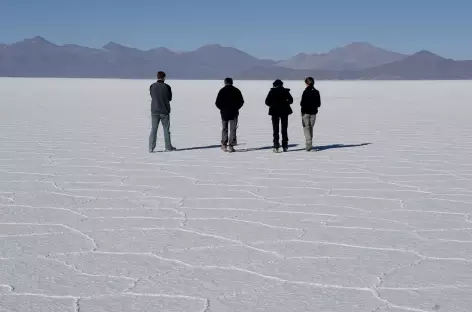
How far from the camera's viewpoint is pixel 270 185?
7.40m

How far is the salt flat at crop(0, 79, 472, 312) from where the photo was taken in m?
3.75

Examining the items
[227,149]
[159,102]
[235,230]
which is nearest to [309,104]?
[227,149]

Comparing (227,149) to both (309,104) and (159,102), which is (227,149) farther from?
(309,104)

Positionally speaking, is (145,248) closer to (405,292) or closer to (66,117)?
(405,292)

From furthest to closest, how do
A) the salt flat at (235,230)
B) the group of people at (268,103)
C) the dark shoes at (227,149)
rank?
the dark shoes at (227,149), the group of people at (268,103), the salt flat at (235,230)

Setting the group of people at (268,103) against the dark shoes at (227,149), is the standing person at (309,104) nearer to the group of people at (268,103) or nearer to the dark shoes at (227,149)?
the group of people at (268,103)

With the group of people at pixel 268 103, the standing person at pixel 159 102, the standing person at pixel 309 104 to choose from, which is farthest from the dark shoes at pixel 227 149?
the standing person at pixel 309 104

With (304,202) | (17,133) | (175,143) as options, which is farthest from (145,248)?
(17,133)

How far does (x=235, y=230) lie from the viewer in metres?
5.29

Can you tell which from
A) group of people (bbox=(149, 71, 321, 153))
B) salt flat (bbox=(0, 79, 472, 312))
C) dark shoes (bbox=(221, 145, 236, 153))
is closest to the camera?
salt flat (bbox=(0, 79, 472, 312))

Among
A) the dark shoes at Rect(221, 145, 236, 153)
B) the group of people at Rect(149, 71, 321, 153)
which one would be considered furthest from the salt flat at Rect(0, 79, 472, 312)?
the group of people at Rect(149, 71, 321, 153)

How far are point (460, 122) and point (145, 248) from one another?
1397 centimetres

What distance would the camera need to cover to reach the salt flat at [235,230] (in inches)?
148

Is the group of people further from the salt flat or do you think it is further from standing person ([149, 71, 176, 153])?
the salt flat
